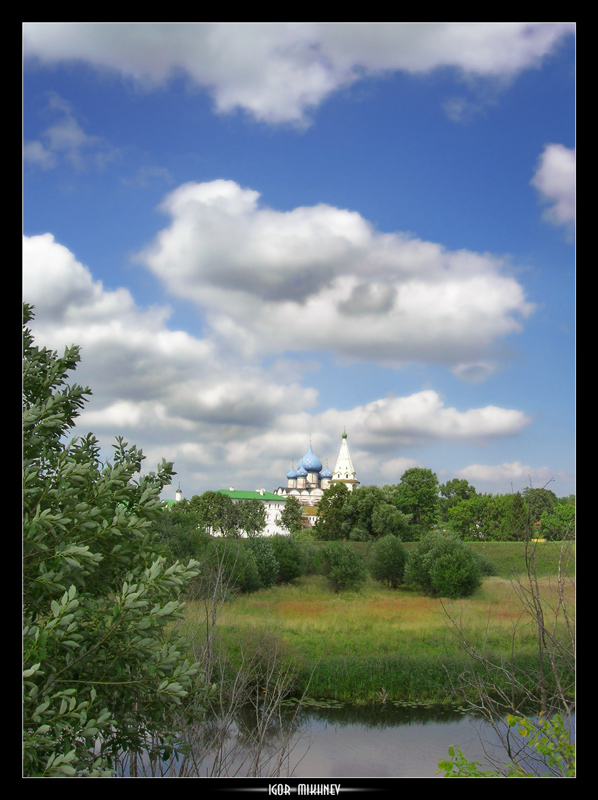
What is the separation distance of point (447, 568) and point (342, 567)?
4666 mm

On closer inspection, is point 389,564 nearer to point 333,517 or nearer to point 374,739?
point 333,517

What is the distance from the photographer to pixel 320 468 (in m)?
69.9

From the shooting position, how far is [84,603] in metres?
2.78

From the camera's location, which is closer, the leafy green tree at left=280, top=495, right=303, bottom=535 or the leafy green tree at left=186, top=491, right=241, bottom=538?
the leafy green tree at left=186, top=491, right=241, bottom=538

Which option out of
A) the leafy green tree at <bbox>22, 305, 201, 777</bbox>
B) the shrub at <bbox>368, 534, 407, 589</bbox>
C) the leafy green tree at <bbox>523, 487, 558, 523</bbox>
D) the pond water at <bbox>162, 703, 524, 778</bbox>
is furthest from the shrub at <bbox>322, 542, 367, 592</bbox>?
the leafy green tree at <bbox>22, 305, 201, 777</bbox>

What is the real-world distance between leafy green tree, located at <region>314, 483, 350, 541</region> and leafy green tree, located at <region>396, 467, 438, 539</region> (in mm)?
3863

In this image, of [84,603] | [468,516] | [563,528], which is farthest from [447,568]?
[84,603]

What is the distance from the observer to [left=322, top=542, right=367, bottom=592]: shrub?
24641 millimetres

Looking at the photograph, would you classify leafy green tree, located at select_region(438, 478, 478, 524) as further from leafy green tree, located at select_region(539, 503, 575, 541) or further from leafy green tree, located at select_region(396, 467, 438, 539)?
leafy green tree, located at select_region(539, 503, 575, 541)

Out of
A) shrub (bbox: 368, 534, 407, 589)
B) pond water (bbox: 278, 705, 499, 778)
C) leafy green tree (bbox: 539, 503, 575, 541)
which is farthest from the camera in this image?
shrub (bbox: 368, 534, 407, 589)
